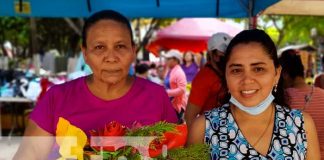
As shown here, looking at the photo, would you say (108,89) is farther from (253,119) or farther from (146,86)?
(253,119)

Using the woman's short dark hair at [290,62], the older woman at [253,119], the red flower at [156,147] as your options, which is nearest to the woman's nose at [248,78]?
the older woman at [253,119]

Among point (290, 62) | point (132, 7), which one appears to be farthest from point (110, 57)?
point (132, 7)

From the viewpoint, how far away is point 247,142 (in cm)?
222

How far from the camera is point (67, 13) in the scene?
630 cm

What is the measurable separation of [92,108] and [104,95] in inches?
3.4

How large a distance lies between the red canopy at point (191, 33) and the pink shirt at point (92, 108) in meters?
11.0

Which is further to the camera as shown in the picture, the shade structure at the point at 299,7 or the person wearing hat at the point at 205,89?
the shade structure at the point at 299,7

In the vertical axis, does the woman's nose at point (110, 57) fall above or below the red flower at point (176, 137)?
above

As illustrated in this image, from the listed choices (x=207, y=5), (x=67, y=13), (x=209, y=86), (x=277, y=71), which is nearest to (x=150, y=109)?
(x=277, y=71)

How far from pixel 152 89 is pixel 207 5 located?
132 inches

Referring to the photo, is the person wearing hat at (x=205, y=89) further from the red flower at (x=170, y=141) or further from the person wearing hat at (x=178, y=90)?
the person wearing hat at (x=178, y=90)

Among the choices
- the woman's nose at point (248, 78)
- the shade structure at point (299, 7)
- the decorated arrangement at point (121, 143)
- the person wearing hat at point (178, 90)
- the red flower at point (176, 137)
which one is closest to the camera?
the decorated arrangement at point (121, 143)

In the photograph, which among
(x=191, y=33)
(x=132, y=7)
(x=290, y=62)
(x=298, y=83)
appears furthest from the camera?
(x=191, y=33)

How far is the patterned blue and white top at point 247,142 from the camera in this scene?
2.19m
